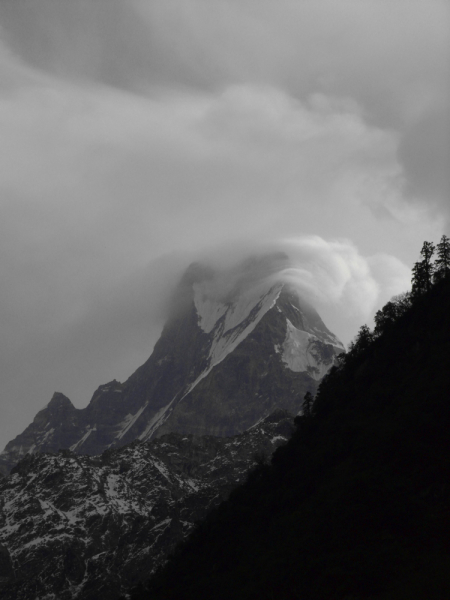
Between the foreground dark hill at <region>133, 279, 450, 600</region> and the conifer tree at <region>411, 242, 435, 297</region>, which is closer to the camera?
the foreground dark hill at <region>133, 279, 450, 600</region>

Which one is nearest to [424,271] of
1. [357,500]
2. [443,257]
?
[443,257]

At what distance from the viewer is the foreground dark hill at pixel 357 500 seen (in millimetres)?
76438

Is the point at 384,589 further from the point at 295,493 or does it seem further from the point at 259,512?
the point at 259,512

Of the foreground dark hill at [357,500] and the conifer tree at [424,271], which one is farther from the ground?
the conifer tree at [424,271]

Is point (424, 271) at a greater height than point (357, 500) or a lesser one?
greater

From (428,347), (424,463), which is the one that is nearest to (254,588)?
(424,463)

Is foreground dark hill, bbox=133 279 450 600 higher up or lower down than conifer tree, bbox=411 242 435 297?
lower down

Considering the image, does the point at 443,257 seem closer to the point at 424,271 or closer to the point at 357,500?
the point at 424,271

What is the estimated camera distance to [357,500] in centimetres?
9212

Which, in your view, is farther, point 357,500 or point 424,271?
point 424,271

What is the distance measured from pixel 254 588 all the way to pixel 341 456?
3014cm

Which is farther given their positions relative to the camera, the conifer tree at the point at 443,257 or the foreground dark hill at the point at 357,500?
the conifer tree at the point at 443,257

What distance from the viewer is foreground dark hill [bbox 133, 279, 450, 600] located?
76438 mm

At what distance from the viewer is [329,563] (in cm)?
8244
